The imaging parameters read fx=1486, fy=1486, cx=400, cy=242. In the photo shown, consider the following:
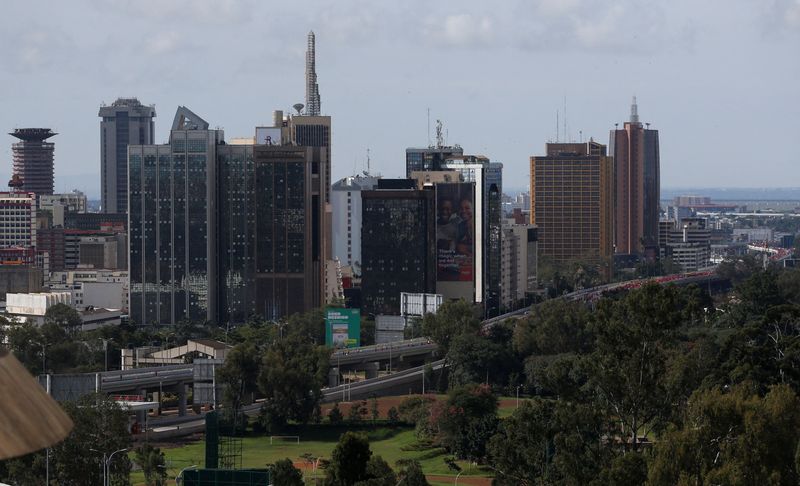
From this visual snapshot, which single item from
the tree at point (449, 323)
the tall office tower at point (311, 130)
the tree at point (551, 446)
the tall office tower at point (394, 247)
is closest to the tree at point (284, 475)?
the tree at point (551, 446)

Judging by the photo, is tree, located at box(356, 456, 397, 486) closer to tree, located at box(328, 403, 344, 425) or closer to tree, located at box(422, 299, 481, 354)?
tree, located at box(328, 403, 344, 425)

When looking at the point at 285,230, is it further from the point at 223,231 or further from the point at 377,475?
the point at 377,475

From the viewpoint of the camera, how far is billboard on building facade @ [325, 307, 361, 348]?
80.3 meters

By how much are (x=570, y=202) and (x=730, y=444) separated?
136 metres

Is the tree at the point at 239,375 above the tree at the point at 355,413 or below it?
above

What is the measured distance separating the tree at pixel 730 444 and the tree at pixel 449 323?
50.4 m

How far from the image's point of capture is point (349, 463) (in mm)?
28828

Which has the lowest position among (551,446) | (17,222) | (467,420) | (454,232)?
(467,420)

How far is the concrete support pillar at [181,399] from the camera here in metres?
61.5

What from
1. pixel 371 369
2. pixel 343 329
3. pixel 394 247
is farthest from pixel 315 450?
pixel 394 247

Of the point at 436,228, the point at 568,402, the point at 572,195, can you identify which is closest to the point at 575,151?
the point at 572,195

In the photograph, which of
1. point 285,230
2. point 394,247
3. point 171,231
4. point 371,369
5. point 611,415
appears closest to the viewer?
point 611,415

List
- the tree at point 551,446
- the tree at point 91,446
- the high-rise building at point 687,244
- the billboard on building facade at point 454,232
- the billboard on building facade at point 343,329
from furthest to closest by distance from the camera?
1. the high-rise building at point 687,244
2. the billboard on building facade at point 454,232
3. the billboard on building facade at point 343,329
4. the tree at point 91,446
5. the tree at point 551,446

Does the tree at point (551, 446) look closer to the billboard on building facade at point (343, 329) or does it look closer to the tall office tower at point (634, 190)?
the billboard on building facade at point (343, 329)
